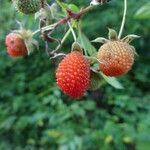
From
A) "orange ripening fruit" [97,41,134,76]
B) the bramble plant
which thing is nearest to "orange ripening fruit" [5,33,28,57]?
the bramble plant

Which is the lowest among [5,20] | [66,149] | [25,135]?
[25,135]

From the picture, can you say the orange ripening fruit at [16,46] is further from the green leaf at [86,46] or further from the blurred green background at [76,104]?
the blurred green background at [76,104]

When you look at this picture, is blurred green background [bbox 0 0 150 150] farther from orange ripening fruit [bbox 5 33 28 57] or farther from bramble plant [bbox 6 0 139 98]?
bramble plant [bbox 6 0 139 98]

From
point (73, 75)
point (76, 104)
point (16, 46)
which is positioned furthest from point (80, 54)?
point (76, 104)

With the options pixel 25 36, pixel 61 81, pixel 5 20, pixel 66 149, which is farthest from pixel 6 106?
pixel 61 81

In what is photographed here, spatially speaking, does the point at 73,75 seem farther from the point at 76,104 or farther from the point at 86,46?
the point at 76,104

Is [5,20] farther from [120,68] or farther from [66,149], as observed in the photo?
[120,68]
